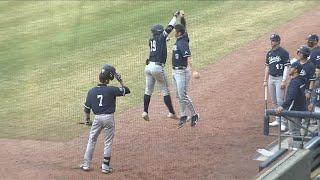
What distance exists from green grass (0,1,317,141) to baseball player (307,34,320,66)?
2972 millimetres

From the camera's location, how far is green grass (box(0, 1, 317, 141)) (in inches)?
413

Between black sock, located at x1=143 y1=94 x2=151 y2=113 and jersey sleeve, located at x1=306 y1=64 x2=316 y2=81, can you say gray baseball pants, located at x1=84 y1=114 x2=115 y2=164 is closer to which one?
black sock, located at x1=143 y1=94 x2=151 y2=113

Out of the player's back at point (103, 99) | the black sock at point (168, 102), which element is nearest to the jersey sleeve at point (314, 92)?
the black sock at point (168, 102)

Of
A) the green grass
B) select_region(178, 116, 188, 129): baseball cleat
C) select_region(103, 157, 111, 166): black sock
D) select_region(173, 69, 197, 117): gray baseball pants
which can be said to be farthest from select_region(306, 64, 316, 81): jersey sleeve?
the green grass

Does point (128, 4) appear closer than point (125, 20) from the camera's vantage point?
No

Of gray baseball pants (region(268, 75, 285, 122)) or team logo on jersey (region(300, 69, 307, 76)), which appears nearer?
team logo on jersey (region(300, 69, 307, 76))

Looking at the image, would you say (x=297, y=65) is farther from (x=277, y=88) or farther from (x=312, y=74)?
(x=277, y=88)

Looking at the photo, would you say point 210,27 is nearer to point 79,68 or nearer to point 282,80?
point 79,68

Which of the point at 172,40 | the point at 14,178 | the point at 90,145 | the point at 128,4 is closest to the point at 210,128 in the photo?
the point at 90,145

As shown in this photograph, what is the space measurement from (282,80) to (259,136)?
0.84 metres

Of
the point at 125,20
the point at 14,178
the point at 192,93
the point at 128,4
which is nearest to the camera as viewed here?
the point at 14,178

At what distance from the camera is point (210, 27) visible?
50.0 ft

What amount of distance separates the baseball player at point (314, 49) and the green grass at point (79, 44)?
117 inches

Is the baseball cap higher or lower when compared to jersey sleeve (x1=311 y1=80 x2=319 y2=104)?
higher
